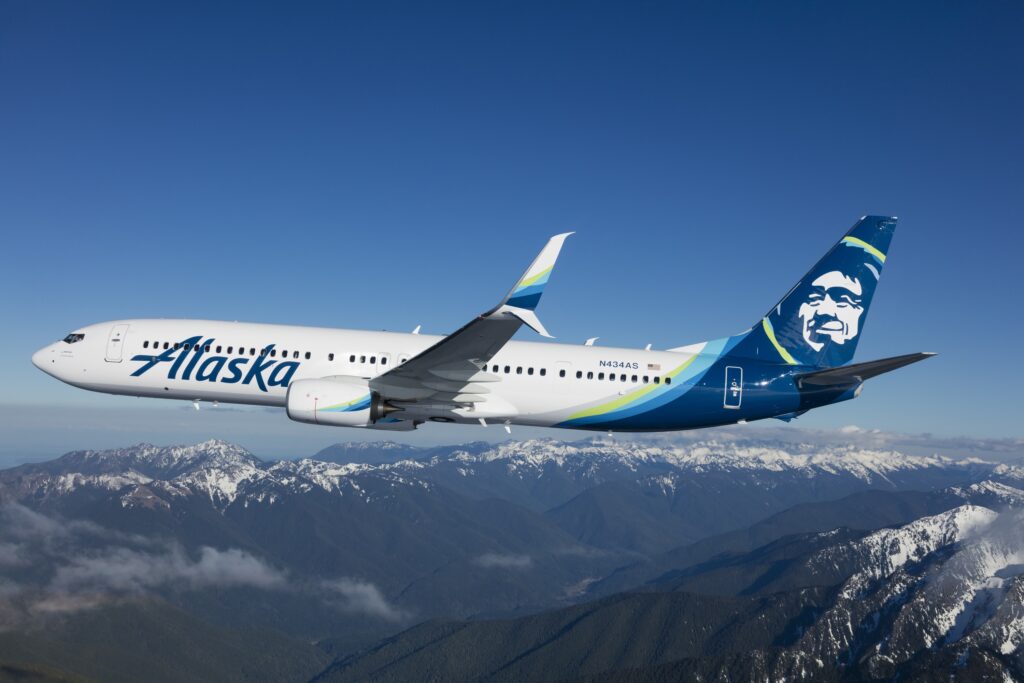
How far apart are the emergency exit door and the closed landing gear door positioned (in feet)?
110

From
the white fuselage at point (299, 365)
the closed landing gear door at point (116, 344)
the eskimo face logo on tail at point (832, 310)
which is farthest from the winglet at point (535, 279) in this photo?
the closed landing gear door at point (116, 344)

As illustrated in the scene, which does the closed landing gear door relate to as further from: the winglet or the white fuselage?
the winglet

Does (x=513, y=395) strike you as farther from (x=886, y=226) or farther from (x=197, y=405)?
(x=886, y=226)

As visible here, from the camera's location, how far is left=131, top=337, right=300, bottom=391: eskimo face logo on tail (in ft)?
122

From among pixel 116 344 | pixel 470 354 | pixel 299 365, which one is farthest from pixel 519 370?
pixel 116 344

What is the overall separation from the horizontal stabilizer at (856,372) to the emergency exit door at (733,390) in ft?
9.75

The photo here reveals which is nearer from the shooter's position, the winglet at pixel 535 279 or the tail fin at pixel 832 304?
the winglet at pixel 535 279

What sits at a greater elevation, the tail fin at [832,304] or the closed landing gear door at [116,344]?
the tail fin at [832,304]

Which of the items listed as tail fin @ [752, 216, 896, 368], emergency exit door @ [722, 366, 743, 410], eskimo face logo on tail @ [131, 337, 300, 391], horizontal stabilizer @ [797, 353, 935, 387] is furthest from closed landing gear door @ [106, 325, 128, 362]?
horizontal stabilizer @ [797, 353, 935, 387]

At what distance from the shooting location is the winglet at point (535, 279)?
27953 millimetres

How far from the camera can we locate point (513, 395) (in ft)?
119

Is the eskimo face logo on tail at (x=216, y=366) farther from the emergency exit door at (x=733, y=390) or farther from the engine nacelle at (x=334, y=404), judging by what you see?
the emergency exit door at (x=733, y=390)

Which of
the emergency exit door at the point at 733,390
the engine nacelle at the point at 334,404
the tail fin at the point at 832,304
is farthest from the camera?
the tail fin at the point at 832,304

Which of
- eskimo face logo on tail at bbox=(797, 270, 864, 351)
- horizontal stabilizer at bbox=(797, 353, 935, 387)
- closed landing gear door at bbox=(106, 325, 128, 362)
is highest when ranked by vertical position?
eskimo face logo on tail at bbox=(797, 270, 864, 351)
